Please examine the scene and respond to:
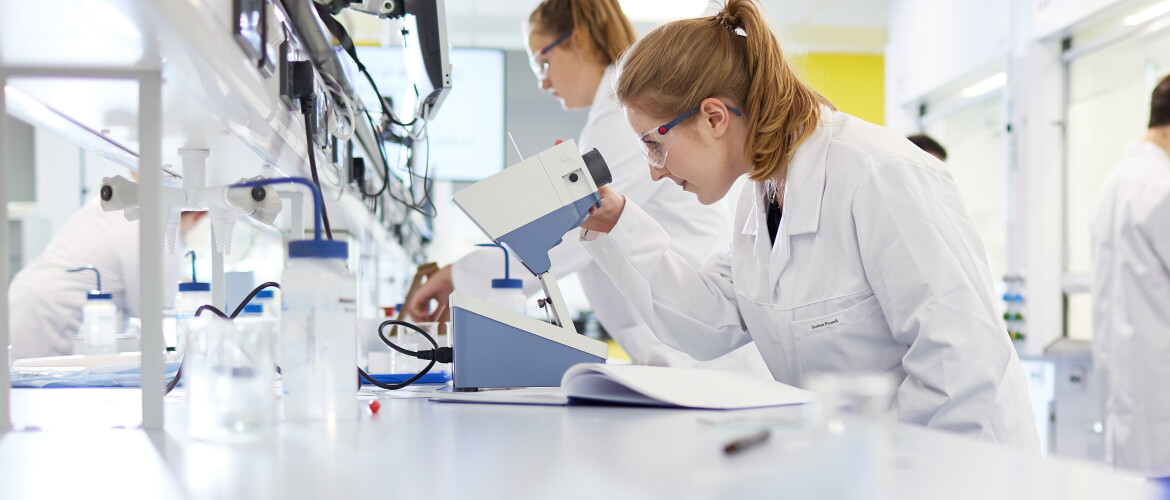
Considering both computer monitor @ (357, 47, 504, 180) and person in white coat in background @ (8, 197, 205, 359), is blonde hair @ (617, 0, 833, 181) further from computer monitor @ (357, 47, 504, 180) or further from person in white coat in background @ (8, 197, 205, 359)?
computer monitor @ (357, 47, 504, 180)

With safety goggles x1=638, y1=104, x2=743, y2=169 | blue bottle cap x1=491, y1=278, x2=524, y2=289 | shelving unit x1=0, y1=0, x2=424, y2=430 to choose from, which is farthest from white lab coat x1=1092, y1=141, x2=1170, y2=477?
shelving unit x1=0, y1=0, x2=424, y2=430

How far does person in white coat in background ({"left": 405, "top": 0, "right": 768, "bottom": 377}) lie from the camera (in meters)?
2.02

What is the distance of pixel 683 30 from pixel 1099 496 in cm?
106

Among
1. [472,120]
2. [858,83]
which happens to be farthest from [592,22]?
[858,83]

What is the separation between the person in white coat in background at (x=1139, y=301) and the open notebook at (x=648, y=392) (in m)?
2.41

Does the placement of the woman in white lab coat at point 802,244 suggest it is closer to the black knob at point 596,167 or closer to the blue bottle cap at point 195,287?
the black knob at point 596,167

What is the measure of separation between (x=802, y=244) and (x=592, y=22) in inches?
44.1

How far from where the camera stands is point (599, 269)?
2125 millimetres

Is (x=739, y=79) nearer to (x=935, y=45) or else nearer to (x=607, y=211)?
(x=607, y=211)

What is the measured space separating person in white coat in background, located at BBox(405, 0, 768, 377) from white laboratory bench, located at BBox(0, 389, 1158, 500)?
1.17m

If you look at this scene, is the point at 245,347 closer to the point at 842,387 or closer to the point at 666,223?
the point at 842,387

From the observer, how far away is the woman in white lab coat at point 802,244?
Result: 1128mm

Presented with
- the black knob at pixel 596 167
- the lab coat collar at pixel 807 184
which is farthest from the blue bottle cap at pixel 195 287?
the lab coat collar at pixel 807 184

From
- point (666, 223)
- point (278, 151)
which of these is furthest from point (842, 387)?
point (666, 223)
